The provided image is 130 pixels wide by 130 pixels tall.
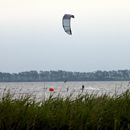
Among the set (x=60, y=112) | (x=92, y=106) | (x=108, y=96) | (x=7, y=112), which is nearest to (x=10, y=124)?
(x=7, y=112)

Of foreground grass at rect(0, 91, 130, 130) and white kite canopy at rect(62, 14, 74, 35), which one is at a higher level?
white kite canopy at rect(62, 14, 74, 35)

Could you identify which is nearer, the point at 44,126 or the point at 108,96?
the point at 44,126

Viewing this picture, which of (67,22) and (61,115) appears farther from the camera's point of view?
(67,22)

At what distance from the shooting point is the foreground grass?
10.4 metres

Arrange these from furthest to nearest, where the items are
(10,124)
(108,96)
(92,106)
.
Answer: (108,96)
(92,106)
(10,124)

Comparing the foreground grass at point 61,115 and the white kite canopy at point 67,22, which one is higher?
the white kite canopy at point 67,22

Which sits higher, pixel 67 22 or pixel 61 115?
pixel 67 22

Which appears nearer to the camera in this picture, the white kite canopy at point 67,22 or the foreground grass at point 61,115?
the foreground grass at point 61,115

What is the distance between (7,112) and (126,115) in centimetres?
242

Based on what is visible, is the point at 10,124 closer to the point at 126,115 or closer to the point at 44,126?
the point at 44,126

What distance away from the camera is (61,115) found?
10617 millimetres

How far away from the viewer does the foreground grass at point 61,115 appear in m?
10.4

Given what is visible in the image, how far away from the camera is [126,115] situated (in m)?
11.0

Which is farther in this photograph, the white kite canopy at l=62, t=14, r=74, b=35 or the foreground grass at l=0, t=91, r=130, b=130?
the white kite canopy at l=62, t=14, r=74, b=35
